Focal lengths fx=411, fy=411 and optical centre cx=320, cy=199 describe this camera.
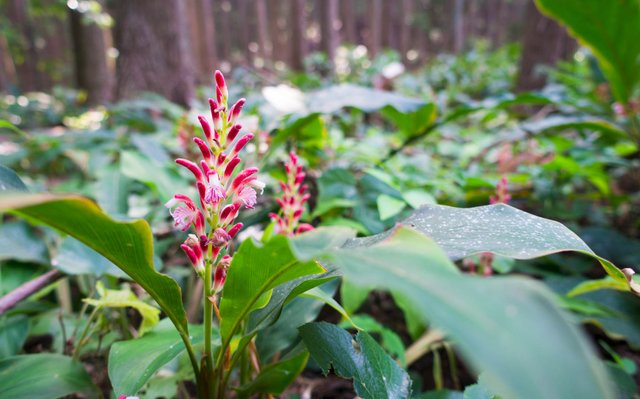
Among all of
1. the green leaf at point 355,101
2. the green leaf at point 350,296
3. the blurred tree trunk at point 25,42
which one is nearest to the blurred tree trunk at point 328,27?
the green leaf at point 355,101

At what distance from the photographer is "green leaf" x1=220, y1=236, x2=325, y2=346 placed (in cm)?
68

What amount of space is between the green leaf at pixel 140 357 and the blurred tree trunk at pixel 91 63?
24.1 ft

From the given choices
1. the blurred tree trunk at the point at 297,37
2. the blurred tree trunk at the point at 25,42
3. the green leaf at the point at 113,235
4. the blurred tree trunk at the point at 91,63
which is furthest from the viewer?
the blurred tree trunk at the point at 25,42

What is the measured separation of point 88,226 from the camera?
26.5 inches

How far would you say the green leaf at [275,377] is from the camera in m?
0.94

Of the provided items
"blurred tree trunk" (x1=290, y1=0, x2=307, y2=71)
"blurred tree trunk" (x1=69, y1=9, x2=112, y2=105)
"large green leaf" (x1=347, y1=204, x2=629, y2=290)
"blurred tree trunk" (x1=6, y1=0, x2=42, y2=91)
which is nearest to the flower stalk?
"large green leaf" (x1=347, y1=204, x2=629, y2=290)

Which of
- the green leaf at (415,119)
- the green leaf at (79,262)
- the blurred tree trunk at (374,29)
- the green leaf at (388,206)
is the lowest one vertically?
the green leaf at (79,262)

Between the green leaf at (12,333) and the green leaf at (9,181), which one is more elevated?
the green leaf at (9,181)

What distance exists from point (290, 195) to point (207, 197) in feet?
1.30

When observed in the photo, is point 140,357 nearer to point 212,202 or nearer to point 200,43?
point 212,202

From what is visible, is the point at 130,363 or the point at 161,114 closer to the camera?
the point at 130,363

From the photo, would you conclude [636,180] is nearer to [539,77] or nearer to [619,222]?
[619,222]

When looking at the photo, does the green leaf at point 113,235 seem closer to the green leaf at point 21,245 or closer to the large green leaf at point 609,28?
the green leaf at point 21,245

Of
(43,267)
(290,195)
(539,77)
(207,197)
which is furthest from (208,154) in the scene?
(539,77)
